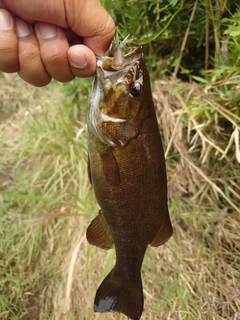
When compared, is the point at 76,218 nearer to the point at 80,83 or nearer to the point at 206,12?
the point at 80,83

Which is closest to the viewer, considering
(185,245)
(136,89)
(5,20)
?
(5,20)

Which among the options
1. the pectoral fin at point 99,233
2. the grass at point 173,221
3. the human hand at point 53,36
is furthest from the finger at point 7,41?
the grass at point 173,221

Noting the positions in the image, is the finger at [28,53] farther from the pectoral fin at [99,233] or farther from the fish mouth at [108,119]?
the pectoral fin at [99,233]

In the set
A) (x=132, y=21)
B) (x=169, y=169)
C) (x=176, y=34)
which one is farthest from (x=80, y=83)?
(x=169, y=169)

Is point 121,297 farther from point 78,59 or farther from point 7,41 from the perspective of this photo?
point 7,41

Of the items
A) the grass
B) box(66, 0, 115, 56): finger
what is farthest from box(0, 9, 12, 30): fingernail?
the grass

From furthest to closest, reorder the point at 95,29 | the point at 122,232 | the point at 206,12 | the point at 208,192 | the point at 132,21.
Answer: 1. the point at 208,192
2. the point at 132,21
3. the point at 206,12
4. the point at 122,232
5. the point at 95,29

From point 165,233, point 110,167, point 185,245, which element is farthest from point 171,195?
point 110,167
